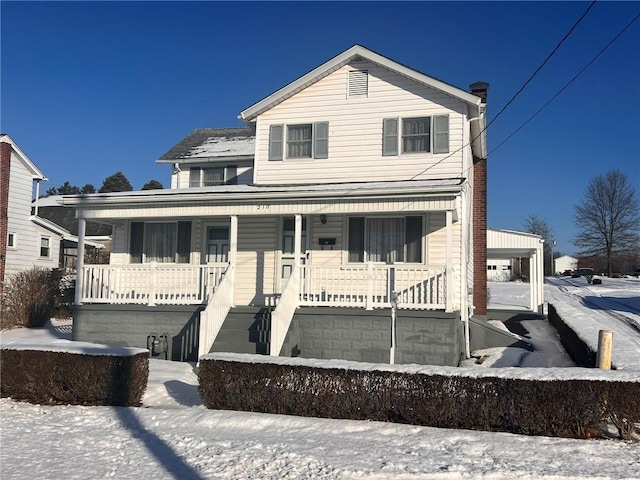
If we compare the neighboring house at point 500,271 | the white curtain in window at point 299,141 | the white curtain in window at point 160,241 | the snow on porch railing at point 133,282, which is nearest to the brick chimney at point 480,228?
the white curtain in window at point 299,141

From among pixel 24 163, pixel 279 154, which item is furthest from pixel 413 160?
pixel 24 163

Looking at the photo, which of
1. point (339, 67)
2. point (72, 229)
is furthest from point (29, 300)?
point (72, 229)

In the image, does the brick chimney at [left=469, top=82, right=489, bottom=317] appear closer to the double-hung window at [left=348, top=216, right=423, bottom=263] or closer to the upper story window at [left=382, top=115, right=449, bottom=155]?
the upper story window at [left=382, top=115, right=449, bottom=155]

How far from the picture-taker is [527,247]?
23.6 metres

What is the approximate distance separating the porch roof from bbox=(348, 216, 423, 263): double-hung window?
3.21 feet

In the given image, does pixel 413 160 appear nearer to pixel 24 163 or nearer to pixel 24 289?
pixel 24 289

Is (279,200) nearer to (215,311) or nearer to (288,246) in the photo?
(288,246)

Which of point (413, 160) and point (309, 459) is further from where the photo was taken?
point (413, 160)

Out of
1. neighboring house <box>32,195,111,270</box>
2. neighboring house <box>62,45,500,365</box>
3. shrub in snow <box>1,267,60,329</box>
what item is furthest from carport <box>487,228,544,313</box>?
neighboring house <box>32,195,111,270</box>

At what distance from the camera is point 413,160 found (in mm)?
15297

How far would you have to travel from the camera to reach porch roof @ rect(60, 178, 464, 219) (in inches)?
505

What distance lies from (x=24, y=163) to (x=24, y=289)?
9.70 meters

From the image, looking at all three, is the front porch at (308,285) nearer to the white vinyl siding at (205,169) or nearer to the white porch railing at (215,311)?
the white porch railing at (215,311)

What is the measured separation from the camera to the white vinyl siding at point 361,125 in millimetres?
15203
